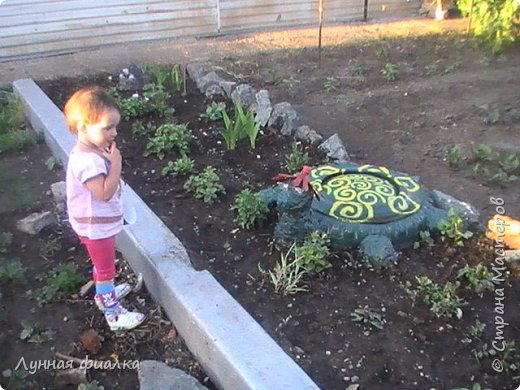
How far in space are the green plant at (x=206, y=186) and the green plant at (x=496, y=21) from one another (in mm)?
3989

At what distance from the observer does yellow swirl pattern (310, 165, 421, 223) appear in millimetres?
3387

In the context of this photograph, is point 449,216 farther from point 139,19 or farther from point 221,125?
point 139,19

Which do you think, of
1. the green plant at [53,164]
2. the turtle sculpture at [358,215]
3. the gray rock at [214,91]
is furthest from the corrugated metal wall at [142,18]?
the turtle sculpture at [358,215]

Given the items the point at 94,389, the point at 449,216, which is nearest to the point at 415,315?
the point at 449,216

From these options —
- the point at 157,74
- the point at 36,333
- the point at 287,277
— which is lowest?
the point at 36,333

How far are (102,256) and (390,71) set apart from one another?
13.6 ft

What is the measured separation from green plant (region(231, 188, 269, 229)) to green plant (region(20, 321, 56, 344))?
116 centimetres

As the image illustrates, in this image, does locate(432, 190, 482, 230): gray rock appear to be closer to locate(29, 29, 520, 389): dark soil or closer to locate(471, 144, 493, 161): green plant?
locate(29, 29, 520, 389): dark soil

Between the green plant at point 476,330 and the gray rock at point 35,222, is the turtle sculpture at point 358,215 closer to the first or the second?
the green plant at point 476,330

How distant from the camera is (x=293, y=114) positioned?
4.98 meters

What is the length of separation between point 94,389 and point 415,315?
143cm

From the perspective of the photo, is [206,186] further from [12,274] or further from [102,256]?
[12,274]

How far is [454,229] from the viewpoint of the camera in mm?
3406

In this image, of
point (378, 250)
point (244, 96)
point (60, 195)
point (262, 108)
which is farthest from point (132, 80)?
point (378, 250)
